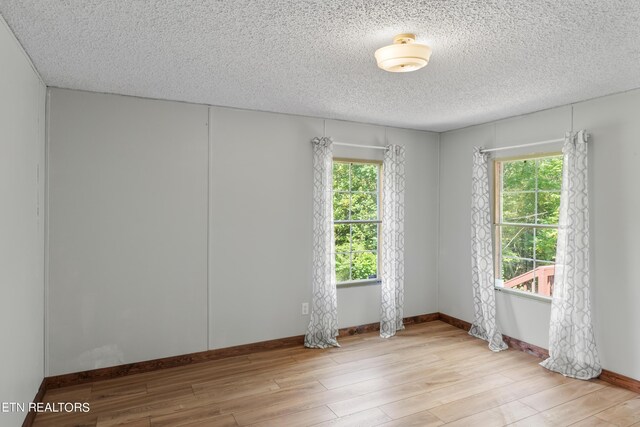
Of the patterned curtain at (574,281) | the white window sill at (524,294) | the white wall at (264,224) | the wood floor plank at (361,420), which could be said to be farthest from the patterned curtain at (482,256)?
Result: the wood floor plank at (361,420)

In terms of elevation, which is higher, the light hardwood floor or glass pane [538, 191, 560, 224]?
glass pane [538, 191, 560, 224]

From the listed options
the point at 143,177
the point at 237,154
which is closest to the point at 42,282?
the point at 143,177

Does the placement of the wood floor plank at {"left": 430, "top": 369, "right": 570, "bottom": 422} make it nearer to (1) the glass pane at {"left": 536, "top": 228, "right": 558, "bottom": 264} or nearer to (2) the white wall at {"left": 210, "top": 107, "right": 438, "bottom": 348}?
(1) the glass pane at {"left": 536, "top": 228, "right": 558, "bottom": 264}

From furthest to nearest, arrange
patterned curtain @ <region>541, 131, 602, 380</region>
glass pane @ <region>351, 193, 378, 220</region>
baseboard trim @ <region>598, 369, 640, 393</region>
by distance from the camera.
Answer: glass pane @ <region>351, 193, 378, 220</region>
patterned curtain @ <region>541, 131, 602, 380</region>
baseboard trim @ <region>598, 369, 640, 393</region>

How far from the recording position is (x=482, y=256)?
14.3 ft

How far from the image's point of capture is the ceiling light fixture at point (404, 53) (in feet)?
7.34

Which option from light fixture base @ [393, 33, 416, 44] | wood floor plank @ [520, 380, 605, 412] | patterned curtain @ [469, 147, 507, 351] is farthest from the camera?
patterned curtain @ [469, 147, 507, 351]

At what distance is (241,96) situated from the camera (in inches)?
137

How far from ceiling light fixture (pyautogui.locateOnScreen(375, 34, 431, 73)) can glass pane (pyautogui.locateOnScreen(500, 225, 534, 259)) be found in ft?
8.77

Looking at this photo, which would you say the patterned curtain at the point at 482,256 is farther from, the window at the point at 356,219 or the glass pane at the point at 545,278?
the window at the point at 356,219

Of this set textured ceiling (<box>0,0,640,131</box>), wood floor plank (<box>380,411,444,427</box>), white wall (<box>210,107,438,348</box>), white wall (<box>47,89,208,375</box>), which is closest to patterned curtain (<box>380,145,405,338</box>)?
white wall (<box>210,107,438,348</box>)

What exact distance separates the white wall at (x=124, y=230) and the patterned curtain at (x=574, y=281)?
3302 millimetres

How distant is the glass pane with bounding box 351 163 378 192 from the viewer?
15.3 feet

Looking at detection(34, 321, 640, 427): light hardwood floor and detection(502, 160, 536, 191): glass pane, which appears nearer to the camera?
detection(34, 321, 640, 427): light hardwood floor
